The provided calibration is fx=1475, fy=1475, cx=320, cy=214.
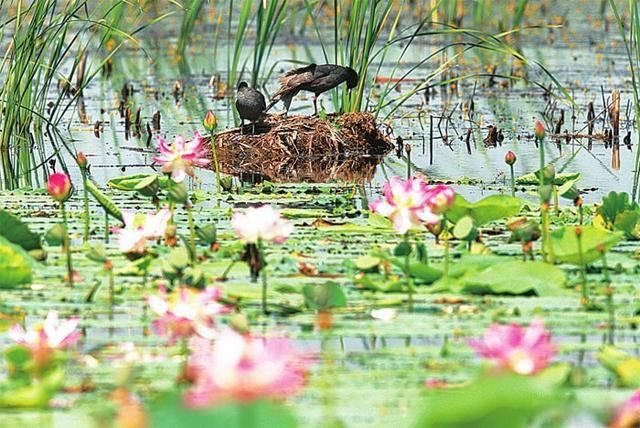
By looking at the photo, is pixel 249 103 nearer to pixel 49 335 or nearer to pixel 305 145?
pixel 305 145

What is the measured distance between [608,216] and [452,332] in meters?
1.52

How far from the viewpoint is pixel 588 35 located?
16672mm

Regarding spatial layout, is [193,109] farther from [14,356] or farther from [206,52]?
[14,356]

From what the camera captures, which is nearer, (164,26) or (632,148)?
(632,148)

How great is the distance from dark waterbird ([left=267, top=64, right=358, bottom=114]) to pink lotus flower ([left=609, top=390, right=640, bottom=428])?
582 centimetres

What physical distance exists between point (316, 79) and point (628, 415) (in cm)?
627

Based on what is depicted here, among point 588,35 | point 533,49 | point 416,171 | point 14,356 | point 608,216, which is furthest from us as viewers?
point 588,35

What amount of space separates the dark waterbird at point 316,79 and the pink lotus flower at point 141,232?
4196 millimetres

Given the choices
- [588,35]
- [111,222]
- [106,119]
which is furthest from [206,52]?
[111,222]

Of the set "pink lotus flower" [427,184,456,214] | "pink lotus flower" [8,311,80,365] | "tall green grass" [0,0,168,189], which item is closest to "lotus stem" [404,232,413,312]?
"pink lotus flower" [427,184,456,214]

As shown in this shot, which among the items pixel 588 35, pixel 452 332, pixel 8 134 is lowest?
pixel 452 332

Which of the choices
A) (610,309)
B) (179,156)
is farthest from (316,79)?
(610,309)

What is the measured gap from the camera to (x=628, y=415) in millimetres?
2492

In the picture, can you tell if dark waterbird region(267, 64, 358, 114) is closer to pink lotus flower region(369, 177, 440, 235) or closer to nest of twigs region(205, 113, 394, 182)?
nest of twigs region(205, 113, 394, 182)
